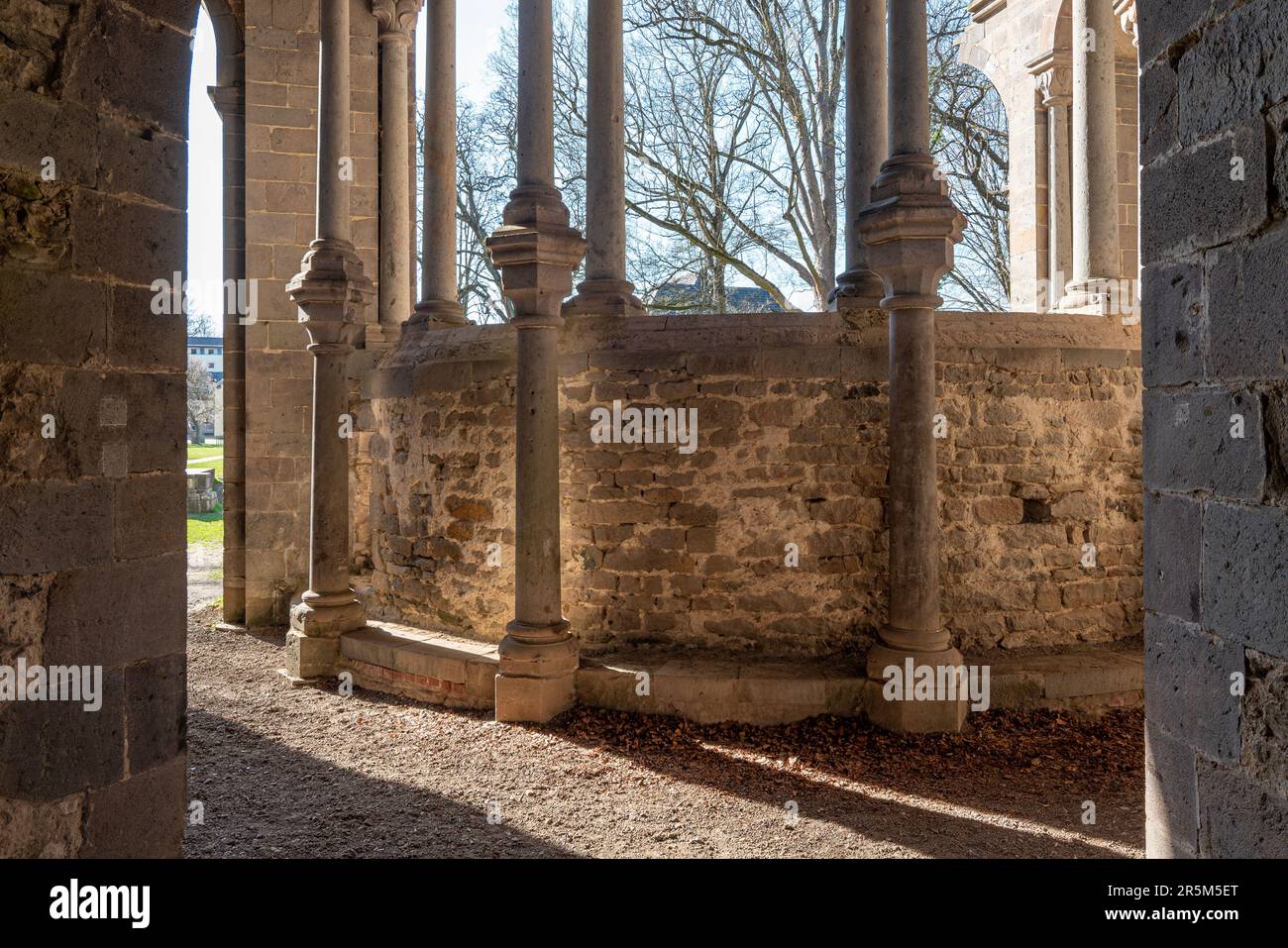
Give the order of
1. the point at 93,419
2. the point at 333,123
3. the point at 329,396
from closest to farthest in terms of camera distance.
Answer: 1. the point at 93,419
2. the point at 329,396
3. the point at 333,123

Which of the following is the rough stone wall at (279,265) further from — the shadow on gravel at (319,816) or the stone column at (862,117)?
the stone column at (862,117)

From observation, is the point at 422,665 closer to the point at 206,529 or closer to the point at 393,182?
the point at 393,182

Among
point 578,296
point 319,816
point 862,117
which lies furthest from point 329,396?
point 862,117

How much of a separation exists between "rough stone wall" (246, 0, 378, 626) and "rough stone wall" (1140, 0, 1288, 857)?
7.70 metres

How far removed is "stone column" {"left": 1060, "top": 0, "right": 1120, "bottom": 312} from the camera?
21.2 feet

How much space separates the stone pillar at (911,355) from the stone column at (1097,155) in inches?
92.5

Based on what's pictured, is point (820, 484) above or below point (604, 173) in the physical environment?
below

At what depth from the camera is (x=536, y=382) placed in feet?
17.3

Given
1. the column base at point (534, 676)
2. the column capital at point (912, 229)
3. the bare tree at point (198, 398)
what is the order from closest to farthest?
the column capital at point (912, 229)
the column base at point (534, 676)
the bare tree at point (198, 398)

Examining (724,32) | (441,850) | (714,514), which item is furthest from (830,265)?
(441,850)

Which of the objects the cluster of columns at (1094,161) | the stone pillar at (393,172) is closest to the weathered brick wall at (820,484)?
the cluster of columns at (1094,161)

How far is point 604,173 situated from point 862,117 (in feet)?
6.10

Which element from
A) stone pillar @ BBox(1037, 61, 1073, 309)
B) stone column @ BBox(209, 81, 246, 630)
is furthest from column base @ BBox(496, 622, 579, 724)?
stone pillar @ BBox(1037, 61, 1073, 309)

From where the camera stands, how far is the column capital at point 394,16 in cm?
829
